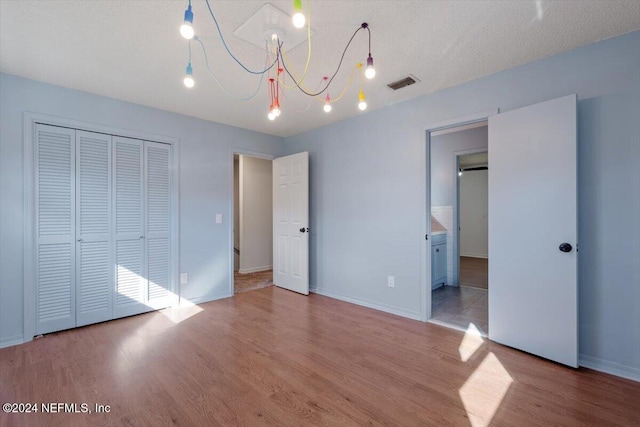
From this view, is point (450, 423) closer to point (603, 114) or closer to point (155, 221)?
point (603, 114)

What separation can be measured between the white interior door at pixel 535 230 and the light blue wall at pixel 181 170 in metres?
3.36

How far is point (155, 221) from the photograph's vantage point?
3467 millimetres

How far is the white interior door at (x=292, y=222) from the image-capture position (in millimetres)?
4211

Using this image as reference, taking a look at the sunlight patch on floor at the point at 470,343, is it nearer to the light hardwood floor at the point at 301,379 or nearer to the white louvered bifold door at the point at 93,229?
the light hardwood floor at the point at 301,379

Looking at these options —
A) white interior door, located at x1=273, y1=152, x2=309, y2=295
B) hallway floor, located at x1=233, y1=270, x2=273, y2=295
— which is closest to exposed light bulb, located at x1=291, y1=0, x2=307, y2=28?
white interior door, located at x1=273, y1=152, x2=309, y2=295

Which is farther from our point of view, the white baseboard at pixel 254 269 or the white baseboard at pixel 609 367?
the white baseboard at pixel 254 269

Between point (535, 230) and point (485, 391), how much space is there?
4.41 feet

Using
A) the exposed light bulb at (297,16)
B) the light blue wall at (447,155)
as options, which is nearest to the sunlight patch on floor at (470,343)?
the light blue wall at (447,155)

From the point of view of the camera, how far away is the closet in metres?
2.78

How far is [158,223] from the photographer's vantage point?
11.5 feet

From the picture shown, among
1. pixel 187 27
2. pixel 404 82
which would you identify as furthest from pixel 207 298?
pixel 404 82

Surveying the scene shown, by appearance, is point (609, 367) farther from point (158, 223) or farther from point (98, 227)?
point (98, 227)

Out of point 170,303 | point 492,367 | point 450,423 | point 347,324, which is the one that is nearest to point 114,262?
point 170,303

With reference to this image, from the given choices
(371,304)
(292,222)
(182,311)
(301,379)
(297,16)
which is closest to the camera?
(297,16)
